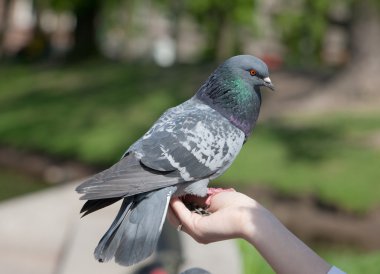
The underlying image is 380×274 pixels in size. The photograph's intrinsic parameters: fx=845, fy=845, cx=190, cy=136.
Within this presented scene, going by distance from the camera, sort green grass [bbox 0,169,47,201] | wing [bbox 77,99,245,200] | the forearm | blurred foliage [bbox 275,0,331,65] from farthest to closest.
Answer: blurred foliage [bbox 275,0,331,65] < green grass [bbox 0,169,47,201] < wing [bbox 77,99,245,200] < the forearm

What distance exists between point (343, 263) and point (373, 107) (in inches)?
359

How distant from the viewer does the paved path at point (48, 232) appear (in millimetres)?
7680

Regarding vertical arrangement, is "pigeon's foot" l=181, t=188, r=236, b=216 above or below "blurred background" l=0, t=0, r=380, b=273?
above

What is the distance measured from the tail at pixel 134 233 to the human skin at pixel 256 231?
0.13 meters

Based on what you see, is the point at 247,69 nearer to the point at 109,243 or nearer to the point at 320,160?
the point at 109,243

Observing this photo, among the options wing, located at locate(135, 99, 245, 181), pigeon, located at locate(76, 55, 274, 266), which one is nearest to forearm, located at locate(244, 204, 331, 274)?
pigeon, located at locate(76, 55, 274, 266)

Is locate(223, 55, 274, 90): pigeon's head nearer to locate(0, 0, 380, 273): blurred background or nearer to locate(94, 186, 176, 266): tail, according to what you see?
locate(94, 186, 176, 266): tail

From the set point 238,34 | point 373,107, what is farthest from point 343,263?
point 238,34

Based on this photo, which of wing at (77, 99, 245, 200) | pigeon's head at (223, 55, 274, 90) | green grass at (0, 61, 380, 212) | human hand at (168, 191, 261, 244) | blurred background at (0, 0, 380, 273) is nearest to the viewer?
human hand at (168, 191, 261, 244)

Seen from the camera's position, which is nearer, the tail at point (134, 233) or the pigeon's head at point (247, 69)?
the tail at point (134, 233)

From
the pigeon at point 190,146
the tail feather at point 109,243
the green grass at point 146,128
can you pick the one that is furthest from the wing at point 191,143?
the green grass at point 146,128

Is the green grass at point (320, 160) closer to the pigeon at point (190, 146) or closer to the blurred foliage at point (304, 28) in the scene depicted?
the blurred foliage at point (304, 28)

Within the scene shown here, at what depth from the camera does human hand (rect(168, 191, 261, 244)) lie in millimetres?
2818

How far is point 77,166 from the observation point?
16047mm
